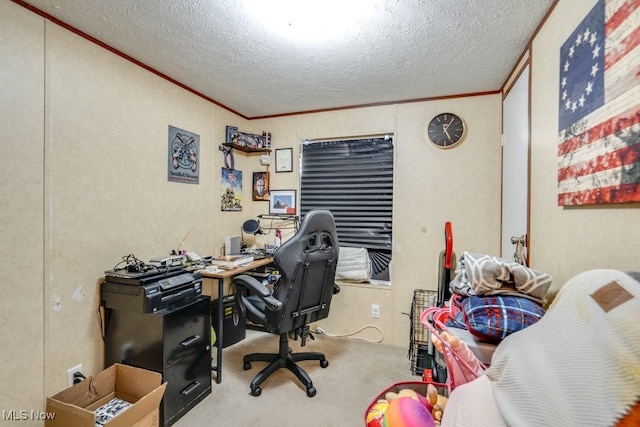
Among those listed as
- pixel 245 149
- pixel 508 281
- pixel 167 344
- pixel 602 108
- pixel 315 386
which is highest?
pixel 245 149

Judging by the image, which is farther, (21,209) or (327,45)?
(327,45)

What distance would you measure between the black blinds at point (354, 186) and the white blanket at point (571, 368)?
204cm

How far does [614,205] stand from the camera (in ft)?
3.21

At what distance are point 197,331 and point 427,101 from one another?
2.75m

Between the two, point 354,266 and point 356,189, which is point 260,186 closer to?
point 356,189

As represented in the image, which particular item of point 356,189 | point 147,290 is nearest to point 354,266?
point 356,189

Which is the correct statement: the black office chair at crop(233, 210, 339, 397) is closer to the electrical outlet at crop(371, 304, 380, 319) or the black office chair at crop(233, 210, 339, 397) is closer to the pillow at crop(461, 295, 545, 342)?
the electrical outlet at crop(371, 304, 380, 319)

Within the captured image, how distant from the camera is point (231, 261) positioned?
2627 millimetres

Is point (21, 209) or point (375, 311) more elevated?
point (21, 209)

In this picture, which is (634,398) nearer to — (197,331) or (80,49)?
(197,331)

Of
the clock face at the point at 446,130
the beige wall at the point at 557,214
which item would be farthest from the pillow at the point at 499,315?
the clock face at the point at 446,130

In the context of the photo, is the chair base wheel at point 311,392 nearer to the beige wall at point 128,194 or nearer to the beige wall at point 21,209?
the beige wall at point 128,194

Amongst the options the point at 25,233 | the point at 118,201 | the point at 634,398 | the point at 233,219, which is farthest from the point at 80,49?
the point at 634,398
